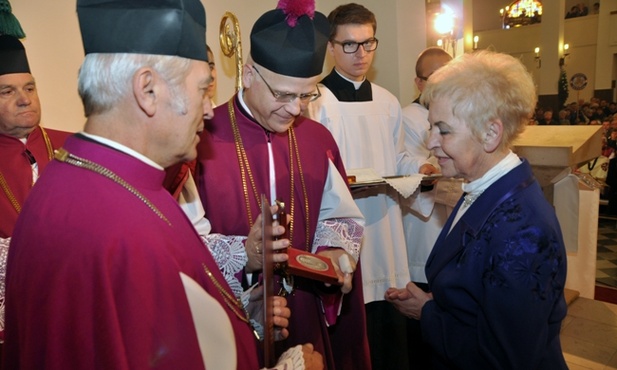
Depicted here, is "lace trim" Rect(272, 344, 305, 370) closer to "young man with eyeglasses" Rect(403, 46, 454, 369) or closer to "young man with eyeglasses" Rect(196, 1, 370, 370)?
"young man with eyeglasses" Rect(196, 1, 370, 370)

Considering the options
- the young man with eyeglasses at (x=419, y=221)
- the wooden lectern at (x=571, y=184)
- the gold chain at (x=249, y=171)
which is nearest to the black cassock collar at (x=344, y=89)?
the young man with eyeglasses at (x=419, y=221)

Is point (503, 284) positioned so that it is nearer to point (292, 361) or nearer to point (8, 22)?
point (292, 361)

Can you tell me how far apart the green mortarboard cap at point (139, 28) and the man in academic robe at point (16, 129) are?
5.35 ft

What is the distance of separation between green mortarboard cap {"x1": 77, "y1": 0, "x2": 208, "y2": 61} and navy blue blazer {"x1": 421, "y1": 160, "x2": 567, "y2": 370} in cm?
108

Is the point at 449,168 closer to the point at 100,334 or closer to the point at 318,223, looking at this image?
the point at 318,223

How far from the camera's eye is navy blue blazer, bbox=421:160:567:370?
1533 mm

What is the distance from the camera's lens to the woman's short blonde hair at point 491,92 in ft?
5.75

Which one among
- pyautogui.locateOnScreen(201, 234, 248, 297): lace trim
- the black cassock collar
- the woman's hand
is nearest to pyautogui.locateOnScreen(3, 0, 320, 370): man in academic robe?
pyautogui.locateOnScreen(201, 234, 248, 297): lace trim

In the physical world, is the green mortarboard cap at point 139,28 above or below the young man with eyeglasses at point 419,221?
above

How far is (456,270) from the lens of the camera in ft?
5.70

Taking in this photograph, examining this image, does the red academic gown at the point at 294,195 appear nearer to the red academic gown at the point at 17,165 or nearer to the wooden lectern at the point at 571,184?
the red academic gown at the point at 17,165

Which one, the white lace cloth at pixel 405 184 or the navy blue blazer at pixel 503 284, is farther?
the white lace cloth at pixel 405 184

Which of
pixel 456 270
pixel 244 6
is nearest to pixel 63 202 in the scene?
pixel 456 270

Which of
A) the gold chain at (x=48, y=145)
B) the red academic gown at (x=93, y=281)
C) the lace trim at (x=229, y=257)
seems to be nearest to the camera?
the red academic gown at (x=93, y=281)
